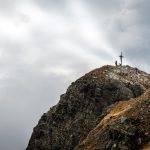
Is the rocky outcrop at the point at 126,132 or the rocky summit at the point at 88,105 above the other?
the rocky summit at the point at 88,105

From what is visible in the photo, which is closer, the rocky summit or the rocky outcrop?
the rocky outcrop

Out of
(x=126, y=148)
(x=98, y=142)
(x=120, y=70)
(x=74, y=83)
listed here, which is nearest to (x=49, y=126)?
(x=74, y=83)

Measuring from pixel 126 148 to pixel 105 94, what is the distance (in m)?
30.9

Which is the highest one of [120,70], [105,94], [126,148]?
[120,70]

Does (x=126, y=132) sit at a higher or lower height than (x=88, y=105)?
lower

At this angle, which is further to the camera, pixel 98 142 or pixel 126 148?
pixel 98 142

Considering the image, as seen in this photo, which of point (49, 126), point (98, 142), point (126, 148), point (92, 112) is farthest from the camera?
point (49, 126)

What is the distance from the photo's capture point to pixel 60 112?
109500mm

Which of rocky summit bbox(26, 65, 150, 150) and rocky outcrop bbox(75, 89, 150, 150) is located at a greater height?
rocky summit bbox(26, 65, 150, 150)

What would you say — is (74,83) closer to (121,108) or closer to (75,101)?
(75,101)

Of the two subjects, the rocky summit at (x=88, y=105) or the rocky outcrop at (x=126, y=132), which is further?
the rocky summit at (x=88, y=105)

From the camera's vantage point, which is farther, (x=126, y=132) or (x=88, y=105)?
(x=88, y=105)

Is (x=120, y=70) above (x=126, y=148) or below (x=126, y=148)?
above

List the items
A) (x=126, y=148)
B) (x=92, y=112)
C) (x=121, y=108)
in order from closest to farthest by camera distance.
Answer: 1. (x=126, y=148)
2. (x=121, y=108)
3. (x=92, y=112)
